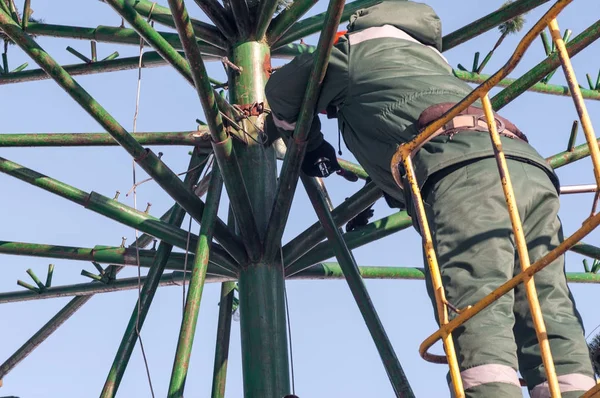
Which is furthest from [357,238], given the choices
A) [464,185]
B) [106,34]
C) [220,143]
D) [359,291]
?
[464,185]

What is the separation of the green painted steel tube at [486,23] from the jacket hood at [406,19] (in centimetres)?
172

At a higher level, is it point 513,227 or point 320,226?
point 320,226

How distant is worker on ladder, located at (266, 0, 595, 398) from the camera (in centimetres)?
404

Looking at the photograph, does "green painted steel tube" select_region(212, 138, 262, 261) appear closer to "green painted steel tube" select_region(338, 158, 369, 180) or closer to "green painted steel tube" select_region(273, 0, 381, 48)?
"green painted steel tube" select_region(338, 158, 369, 180)

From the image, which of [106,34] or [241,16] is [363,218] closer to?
[241,16]

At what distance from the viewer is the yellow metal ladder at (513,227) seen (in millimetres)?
3621

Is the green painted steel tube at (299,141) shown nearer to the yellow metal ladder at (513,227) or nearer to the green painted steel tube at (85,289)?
the yellow metal ladder at (513,227)

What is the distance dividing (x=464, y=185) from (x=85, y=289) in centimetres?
465

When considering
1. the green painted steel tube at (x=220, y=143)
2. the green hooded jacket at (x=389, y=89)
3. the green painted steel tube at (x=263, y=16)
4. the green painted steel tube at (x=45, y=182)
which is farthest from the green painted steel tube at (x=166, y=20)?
the green hooded jacket at (x=389, y=89)

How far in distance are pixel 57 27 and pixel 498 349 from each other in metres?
5.63

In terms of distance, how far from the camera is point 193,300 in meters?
6.51

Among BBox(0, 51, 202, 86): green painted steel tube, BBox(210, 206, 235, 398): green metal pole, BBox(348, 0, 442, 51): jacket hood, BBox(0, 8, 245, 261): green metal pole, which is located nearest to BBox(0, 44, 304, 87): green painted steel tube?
BBox(0, 51, 202, 86): green painted steel tube

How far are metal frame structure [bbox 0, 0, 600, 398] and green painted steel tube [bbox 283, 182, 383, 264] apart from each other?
0.4 inches

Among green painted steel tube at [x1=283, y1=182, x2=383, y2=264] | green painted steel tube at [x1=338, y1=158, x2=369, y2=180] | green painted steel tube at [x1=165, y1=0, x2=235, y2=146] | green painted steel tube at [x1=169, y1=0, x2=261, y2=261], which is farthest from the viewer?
green painted steel tube at [x1=338, y1=158, x2=369, y2=180]
